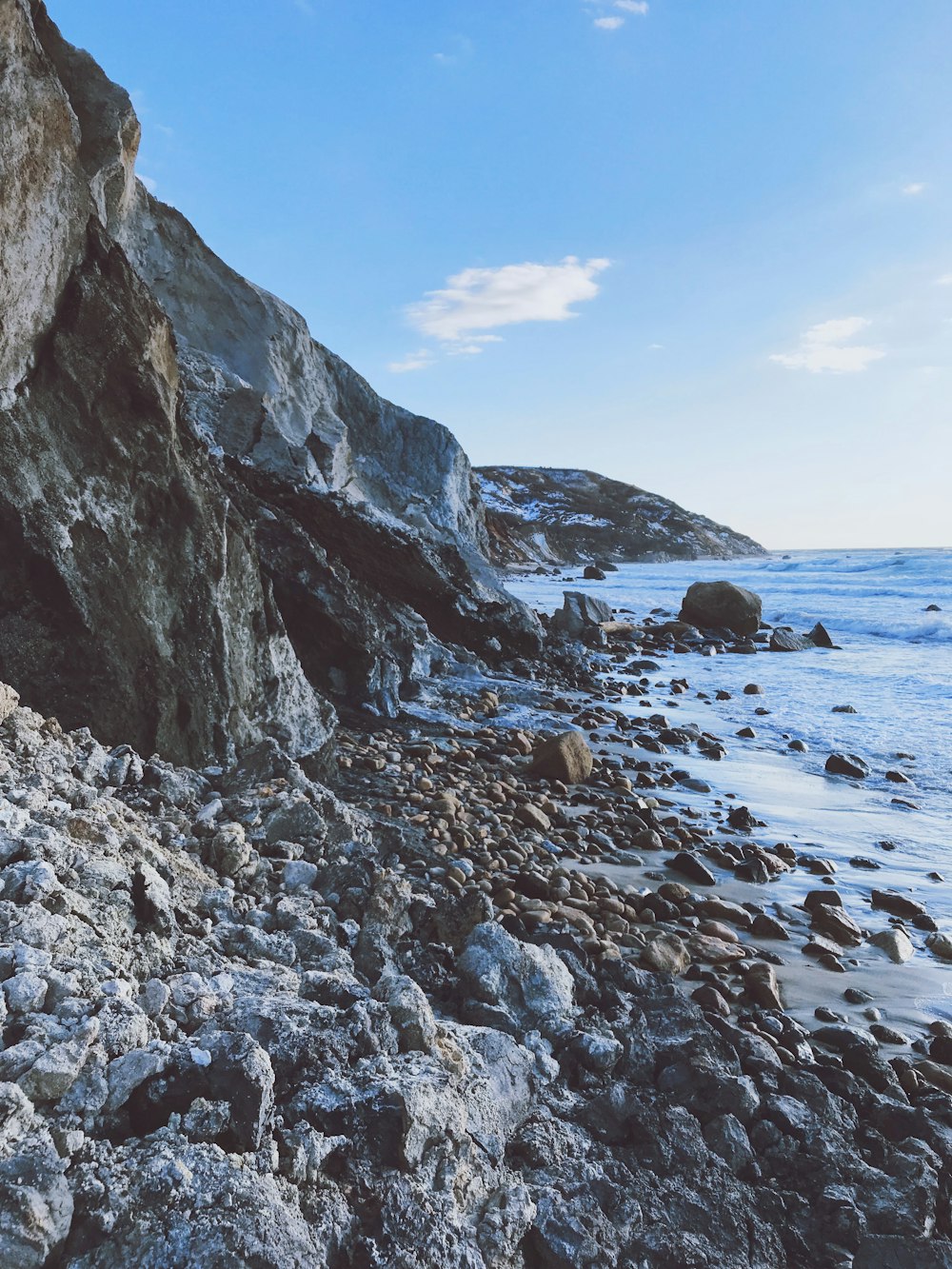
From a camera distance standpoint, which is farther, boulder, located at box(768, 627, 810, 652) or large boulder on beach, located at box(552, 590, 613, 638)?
boulder, located at box(768, 627, 810, 652)

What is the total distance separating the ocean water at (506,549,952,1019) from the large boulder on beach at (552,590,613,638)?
226cm

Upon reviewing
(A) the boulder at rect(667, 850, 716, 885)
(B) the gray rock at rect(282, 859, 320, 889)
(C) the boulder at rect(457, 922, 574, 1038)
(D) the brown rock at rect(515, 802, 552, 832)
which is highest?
(B) the gray rock at rect(282, 859, 320, 889)

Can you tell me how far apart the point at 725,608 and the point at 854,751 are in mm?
13476

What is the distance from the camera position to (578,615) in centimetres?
1912

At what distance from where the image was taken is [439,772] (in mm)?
7121

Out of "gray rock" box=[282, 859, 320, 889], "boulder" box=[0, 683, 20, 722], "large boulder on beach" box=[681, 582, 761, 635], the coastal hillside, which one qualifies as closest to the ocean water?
"large boulder on beach" box=[681, 582, 761, 635]

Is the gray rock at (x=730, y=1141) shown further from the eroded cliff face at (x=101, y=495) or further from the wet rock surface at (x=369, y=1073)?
the eroded cliff face at (x=101, y=495)

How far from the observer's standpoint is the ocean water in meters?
5.68

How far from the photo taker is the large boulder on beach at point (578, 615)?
1862cm

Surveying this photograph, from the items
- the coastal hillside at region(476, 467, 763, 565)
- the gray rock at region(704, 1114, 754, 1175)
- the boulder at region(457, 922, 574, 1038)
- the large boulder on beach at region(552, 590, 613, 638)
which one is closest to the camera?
the gray rock at region(704, 1114, 754, 1175)

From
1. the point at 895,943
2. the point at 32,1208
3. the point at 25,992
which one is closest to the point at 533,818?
the point at 895,943

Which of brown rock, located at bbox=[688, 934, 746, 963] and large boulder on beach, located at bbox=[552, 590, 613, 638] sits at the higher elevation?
large boulder on beach, located at bbox=[552, 590, 613, 638]

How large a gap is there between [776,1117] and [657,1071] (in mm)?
449

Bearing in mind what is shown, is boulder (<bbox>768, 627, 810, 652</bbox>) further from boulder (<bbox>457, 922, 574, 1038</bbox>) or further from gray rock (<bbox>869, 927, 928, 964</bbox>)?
boulder (<bbox>457, 922, 574, 1038</bbox>)
